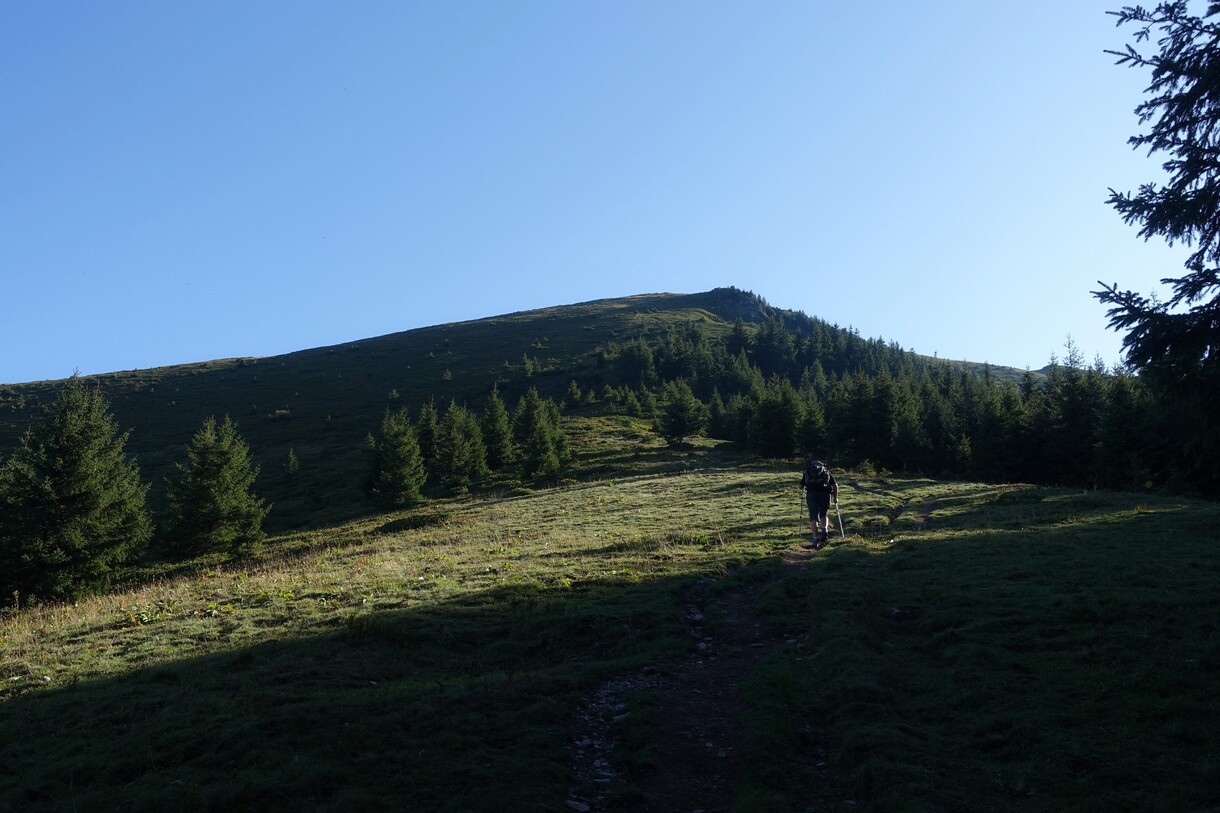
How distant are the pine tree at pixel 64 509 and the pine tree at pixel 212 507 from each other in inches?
417

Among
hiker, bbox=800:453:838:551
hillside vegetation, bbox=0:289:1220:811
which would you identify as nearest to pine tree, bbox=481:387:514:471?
hillside vegetation, bbox=0:289:1220:811

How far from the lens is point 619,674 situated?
10539 mm

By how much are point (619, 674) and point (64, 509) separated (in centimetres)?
3138

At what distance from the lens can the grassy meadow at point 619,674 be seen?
692 centimetres

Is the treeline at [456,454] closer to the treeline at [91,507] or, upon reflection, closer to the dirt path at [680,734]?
the treeline at [91,507]

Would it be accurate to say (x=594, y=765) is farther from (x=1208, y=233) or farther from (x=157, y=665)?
(x=1208, y=233)

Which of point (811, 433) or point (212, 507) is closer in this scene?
point (212, 507)

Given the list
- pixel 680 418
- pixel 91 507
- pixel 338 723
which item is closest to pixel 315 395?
pixel 680 418

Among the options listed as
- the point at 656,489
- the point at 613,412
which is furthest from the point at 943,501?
the point at 613,412

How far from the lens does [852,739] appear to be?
776 cm

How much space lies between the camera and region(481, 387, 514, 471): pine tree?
244 ft

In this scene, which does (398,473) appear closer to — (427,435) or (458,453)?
(458,453)

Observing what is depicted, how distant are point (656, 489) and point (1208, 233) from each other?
112 ft

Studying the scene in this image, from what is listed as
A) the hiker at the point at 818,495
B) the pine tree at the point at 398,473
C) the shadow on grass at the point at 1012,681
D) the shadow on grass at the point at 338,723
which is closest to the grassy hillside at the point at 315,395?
the pine tree at the point at 398,473
